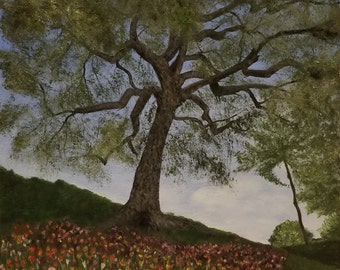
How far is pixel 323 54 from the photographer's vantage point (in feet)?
72.7

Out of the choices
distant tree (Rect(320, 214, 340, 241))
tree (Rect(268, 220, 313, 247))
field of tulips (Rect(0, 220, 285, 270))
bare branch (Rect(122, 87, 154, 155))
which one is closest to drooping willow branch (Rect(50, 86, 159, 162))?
bare branch (Rect(122, 87, 154, 155))

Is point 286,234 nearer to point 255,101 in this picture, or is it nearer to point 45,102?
point 255,101

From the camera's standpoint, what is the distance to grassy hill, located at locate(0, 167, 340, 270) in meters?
22.7

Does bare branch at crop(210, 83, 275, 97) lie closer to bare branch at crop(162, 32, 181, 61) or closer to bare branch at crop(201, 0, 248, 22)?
bare branch at crop(162, 32, 181, 61)

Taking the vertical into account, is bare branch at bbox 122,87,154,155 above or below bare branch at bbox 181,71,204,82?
below

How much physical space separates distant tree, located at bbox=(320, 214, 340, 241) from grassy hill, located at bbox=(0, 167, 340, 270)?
769 inches

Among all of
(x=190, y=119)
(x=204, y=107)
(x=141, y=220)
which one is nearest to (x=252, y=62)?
(x=204, y=107)

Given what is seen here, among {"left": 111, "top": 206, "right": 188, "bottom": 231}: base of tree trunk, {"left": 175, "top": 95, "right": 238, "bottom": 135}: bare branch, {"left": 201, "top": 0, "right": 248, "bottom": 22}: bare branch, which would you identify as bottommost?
{"left": 111, "top": 206, "right": 188, "bottom": 231}: base of tree trunk

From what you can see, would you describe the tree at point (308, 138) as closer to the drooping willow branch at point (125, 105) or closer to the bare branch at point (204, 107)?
the bare branch at point (204, 107)

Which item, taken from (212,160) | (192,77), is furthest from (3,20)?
(212,160)

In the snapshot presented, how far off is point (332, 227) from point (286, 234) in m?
8.85

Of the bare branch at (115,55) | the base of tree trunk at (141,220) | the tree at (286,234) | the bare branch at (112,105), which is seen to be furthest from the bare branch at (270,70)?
the tree at (286,234)

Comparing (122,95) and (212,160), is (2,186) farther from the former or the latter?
(212,160)

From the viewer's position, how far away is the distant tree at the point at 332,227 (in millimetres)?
47472
